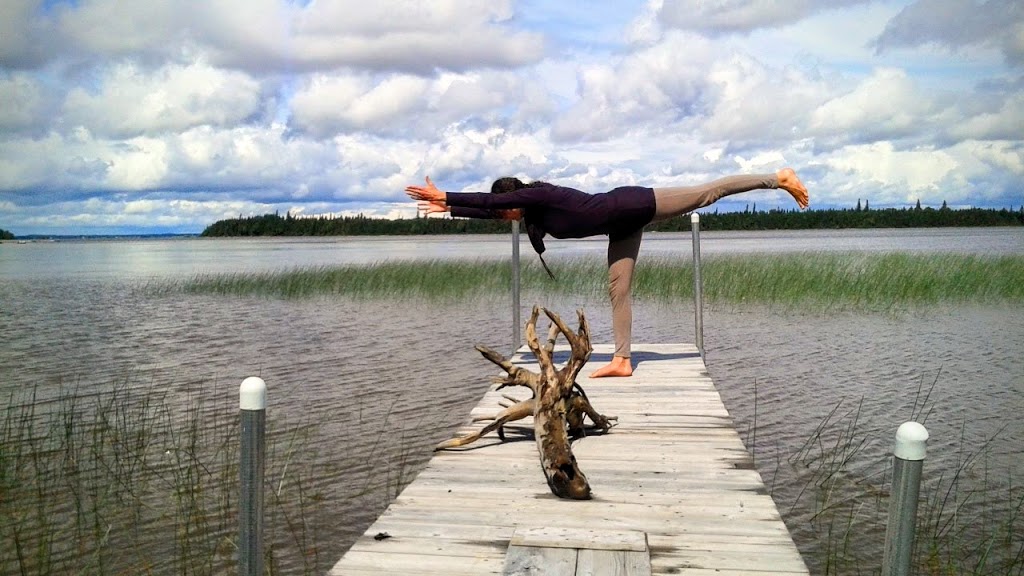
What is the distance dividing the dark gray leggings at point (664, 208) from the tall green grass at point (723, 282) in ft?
35.3

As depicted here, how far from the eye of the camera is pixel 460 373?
429 inches

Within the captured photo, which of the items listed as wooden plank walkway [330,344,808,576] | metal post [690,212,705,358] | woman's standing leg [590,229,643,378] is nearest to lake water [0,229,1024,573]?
metal post [690,212,705,358]

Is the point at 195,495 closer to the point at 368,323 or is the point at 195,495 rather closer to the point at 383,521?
the point at 383,521

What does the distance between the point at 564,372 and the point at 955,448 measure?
14.1ft

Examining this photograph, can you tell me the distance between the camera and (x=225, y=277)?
25797mm

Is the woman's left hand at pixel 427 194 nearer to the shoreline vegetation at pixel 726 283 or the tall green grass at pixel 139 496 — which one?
the tall green grass at pixel 139 496

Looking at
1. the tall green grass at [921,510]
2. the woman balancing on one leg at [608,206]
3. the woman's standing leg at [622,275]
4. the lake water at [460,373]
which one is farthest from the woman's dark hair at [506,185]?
the tall green grass at [921,510]

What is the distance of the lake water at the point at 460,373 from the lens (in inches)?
257

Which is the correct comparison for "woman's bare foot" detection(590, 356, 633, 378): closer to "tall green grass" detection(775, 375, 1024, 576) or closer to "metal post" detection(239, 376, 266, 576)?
"tall green grass" detection(775, 375, 1024, 576)

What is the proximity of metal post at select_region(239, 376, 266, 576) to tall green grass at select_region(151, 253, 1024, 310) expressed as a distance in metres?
15.6

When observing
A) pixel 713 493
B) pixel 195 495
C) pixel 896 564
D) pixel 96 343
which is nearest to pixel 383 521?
pixel 713 493

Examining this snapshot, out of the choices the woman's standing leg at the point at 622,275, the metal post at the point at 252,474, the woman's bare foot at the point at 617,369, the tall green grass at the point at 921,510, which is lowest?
the tall green grass at the point at 921,510

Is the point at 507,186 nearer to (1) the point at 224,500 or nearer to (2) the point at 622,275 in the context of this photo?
(2) the point at 622,275

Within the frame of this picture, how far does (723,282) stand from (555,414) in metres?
16.2
